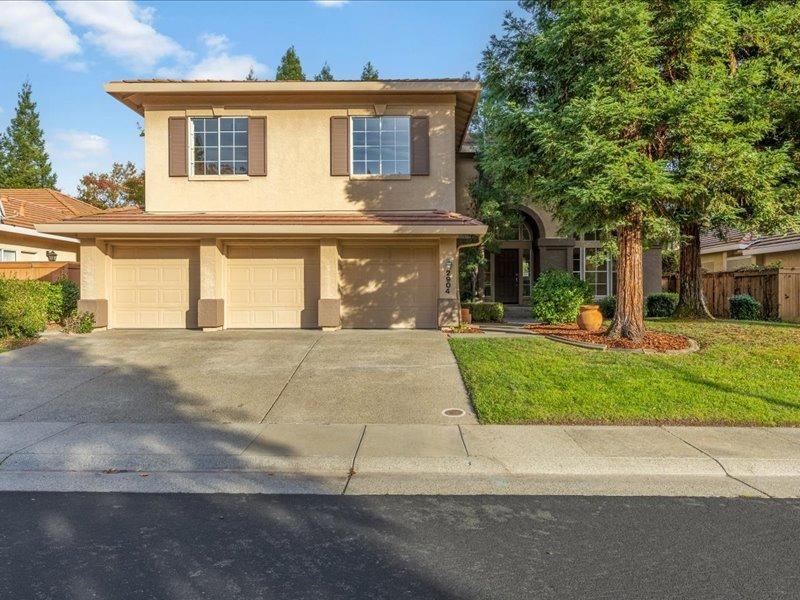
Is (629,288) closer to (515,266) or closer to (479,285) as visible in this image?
(479,285)

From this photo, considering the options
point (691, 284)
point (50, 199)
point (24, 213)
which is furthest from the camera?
point (50, 199)

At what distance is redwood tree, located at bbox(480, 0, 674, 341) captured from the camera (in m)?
9.38

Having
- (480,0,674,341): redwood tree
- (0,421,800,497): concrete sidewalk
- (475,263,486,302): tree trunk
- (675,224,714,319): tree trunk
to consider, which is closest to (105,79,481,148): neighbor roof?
(480,0,674,341): redwood tree

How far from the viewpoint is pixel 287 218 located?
13.5 metres

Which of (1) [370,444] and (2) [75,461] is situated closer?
(2) [75,461]

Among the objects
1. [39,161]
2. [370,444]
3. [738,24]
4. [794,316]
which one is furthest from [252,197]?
[39,161]

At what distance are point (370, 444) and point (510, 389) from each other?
282 cm

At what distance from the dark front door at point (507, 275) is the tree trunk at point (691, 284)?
23.7 feet

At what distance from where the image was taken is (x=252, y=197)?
47.2 ft

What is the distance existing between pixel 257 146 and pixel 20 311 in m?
6.99

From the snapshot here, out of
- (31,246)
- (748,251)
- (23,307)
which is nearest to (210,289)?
(23,307)

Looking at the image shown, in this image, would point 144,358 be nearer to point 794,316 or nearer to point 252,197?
point 252,197

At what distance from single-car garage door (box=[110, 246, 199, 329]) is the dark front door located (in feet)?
39.6

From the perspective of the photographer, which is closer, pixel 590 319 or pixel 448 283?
pixel 590 319
